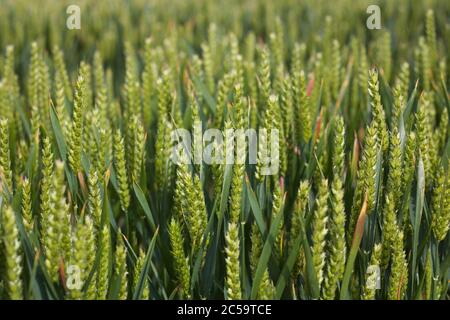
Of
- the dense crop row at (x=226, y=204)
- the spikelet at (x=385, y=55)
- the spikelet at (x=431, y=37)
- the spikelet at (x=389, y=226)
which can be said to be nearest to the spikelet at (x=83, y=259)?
the dense crop row at (x=226, y=204)

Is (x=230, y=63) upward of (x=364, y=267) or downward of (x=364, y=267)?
upward

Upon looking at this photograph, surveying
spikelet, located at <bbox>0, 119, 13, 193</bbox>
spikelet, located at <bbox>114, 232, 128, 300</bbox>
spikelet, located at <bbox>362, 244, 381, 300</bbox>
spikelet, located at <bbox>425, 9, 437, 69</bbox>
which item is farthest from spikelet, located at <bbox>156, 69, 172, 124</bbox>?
spikelet, located at <bbox>425, 9, 437, 69</bbox>

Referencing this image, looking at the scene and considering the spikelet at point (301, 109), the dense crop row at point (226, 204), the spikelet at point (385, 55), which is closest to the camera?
the dense crop row at point (226, 204)

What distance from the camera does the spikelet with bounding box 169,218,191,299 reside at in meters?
1.03

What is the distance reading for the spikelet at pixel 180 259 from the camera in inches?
40.4

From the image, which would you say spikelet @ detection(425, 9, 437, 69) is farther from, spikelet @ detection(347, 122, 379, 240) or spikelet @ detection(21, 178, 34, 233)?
spikelet @ detection(21, 178, 34, 233)

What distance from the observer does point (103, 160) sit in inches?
47.1

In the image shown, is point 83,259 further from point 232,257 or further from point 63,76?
point 63,76

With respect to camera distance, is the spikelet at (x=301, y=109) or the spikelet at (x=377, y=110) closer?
the spikelet at (x=377, y=110)

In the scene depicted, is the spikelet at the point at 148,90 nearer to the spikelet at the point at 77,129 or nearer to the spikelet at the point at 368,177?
the spikelet at the point at 77,129

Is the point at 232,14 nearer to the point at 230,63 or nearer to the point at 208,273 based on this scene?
the point at 230,63

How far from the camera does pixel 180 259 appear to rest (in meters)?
1.03
